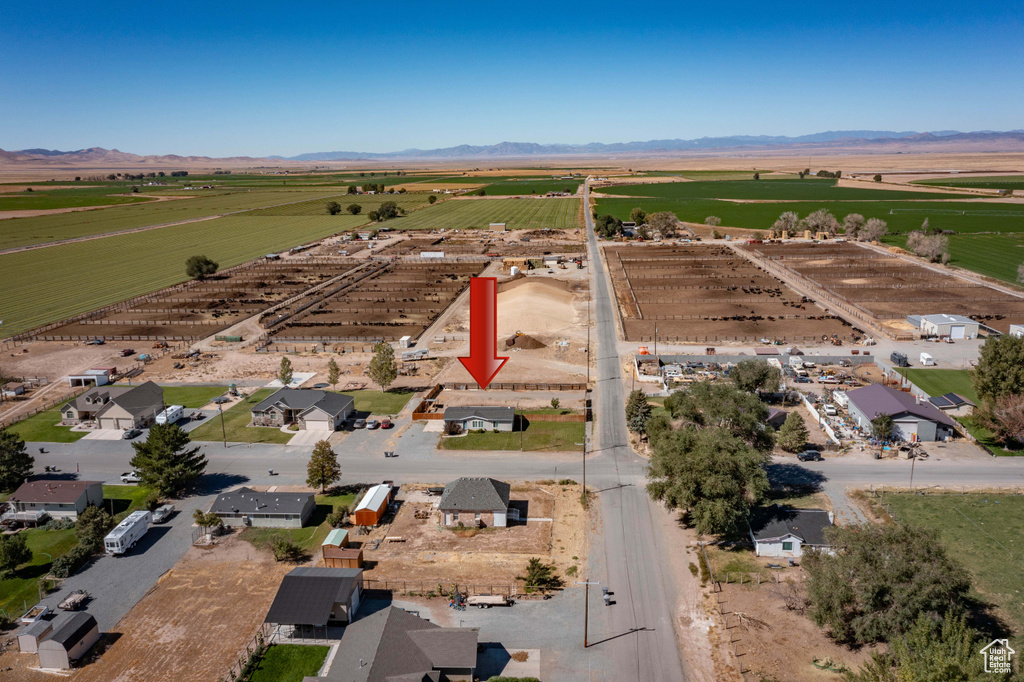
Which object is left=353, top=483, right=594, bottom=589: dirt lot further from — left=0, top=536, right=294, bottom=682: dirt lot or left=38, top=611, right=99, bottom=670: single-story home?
left=38, top=611, right=99, bottom=670: single-story home

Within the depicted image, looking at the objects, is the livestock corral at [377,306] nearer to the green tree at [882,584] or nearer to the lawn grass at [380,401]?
the lawn grass at [380,401]

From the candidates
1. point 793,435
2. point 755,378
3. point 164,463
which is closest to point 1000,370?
point 793,435

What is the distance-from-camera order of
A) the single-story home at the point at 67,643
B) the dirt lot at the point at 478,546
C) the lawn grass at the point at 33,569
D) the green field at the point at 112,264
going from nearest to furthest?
the single-story home at the point at 67,643 → the lawn grass at the point at 33,569 → the dirt lot at the point at 478,546 → the green field at the point at 112,264

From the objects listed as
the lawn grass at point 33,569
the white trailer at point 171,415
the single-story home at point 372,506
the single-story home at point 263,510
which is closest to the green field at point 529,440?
the single-story home at point 372,506

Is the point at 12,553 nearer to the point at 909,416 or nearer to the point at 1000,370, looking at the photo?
the point at 909,416

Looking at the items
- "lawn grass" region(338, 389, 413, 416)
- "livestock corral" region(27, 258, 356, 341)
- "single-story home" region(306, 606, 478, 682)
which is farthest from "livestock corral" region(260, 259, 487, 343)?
"single-story home" region(306, 606, 478, 682)

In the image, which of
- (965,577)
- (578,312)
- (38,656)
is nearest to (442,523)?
(38,656)

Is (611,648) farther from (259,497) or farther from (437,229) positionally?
(437,229)
